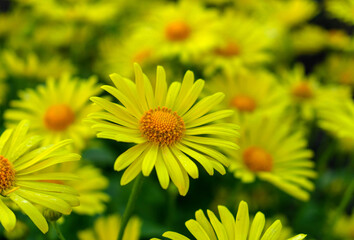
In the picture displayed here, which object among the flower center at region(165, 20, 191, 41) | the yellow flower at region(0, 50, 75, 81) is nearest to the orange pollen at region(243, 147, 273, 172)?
the flower center at region(165, 20, 191, 41)

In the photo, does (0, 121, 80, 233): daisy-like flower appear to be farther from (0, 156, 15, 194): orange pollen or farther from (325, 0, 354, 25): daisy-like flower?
(325, 0, 354, 25): daisy-like flower

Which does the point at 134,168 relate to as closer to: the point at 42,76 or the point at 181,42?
the point at 181,42

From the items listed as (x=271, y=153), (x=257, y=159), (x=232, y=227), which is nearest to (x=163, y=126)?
(x=232, y=227)

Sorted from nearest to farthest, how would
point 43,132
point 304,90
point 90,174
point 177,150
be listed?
1. point 177,150
2. point 90,174
3. point 43,132
4. point 304,90

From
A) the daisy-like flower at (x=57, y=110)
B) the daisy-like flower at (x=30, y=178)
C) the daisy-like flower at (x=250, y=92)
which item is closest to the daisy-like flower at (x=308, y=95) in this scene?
the daisy-like flower at (x=250, y=92)

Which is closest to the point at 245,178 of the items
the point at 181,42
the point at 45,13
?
the point at 181,42
